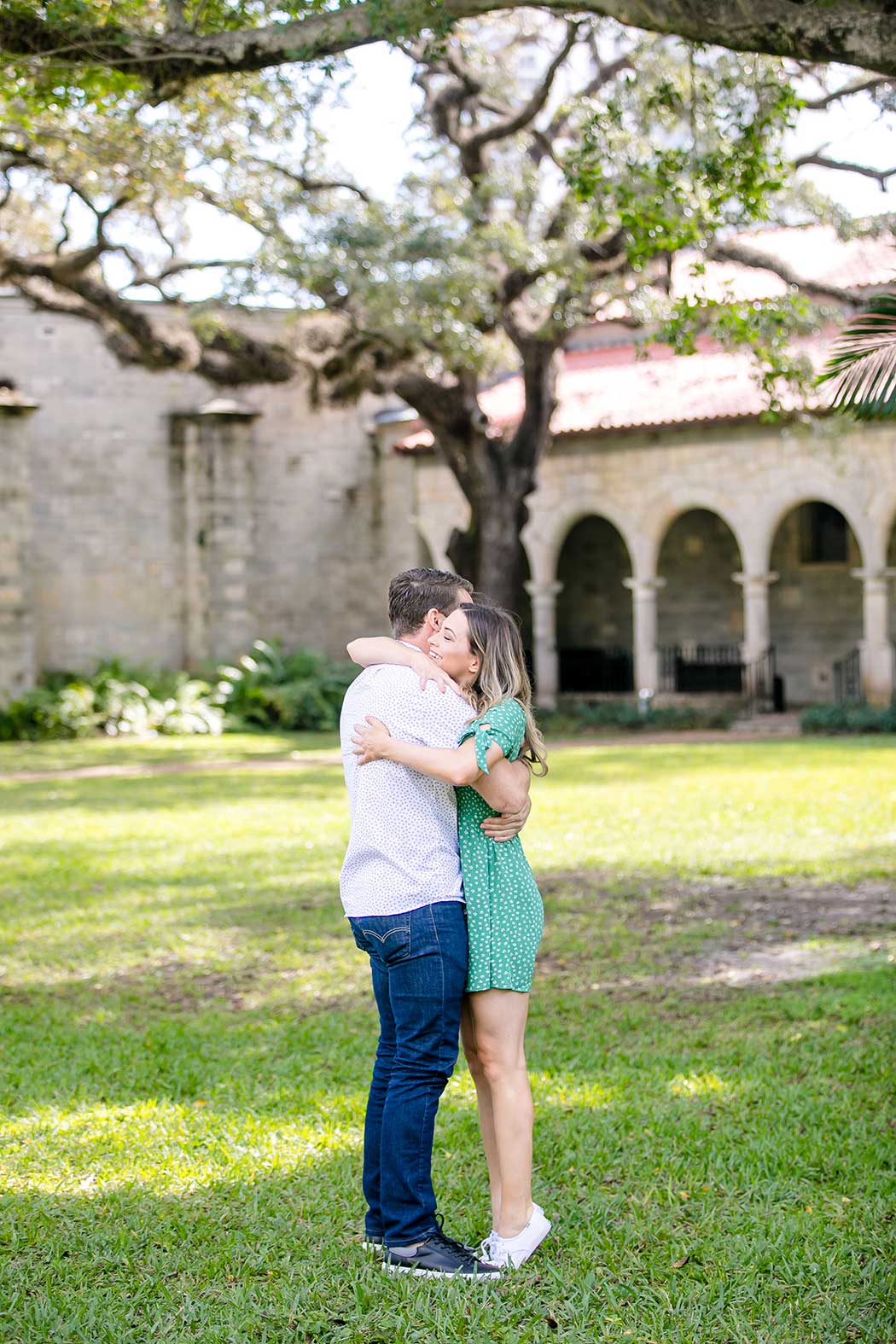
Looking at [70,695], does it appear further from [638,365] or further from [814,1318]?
[814,1318]

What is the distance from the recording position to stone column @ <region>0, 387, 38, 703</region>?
24.1 meters

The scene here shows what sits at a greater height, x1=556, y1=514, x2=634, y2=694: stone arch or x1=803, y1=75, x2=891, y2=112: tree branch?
x1=803, y1=75, x2=891, y2=112: tree branch

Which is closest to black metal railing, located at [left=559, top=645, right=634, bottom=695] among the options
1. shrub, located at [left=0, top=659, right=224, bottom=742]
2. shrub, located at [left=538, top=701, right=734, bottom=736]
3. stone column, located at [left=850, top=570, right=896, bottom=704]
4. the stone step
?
shrub, located at [left=538, top=701, right=734, bottom=736]

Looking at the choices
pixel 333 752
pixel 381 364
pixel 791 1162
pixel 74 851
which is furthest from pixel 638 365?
pixel 791 1162

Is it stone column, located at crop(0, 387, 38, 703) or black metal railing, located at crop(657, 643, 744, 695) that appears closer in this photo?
stone column, located at crop(0, 387, 38, 703)

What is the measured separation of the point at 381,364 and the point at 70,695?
300 inches

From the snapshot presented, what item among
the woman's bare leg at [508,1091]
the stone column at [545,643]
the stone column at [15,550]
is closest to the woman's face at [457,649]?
the woman's bare leg at [508,1091]

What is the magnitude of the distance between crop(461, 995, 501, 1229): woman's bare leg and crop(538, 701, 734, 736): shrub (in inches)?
723

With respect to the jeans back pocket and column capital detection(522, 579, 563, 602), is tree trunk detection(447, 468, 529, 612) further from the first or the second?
the jeans back pocket

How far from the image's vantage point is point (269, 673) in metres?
24.8

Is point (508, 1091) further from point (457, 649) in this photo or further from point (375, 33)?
point (375, 33)

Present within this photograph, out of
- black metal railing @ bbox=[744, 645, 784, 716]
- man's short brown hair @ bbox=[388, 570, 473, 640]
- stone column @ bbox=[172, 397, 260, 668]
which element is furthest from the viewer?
stone column @ bbox=[172, 397, 260, 668]

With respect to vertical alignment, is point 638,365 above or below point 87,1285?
above

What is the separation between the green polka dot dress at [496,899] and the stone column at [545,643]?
21.0 meters
